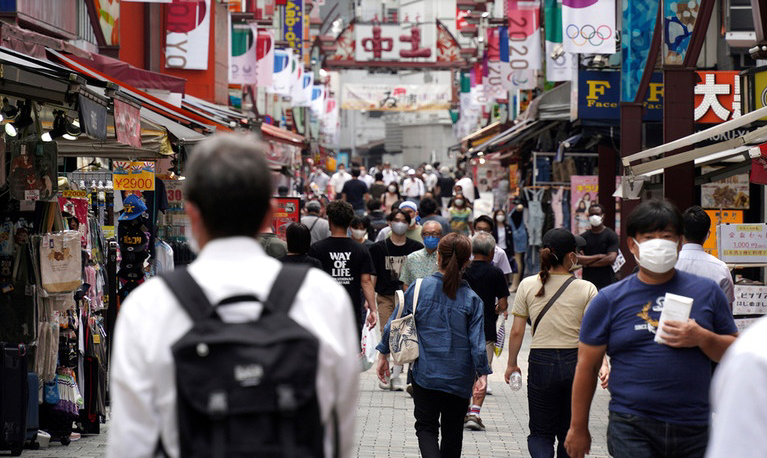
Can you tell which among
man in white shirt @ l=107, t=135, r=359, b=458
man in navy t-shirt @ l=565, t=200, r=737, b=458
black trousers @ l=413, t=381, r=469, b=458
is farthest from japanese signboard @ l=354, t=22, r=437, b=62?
man in white shirt @ l=107, t=135, r=359, b=458

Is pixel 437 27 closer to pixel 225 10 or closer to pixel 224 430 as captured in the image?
pixel 225 10

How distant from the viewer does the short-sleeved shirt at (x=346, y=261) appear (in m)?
10.6

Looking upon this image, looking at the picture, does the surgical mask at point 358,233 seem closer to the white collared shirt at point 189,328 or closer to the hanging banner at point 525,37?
the white collared shirt at point 189,328

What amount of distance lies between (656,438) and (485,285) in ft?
17.2

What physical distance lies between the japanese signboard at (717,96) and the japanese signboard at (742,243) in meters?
4.08

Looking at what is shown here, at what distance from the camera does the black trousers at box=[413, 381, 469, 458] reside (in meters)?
7.33

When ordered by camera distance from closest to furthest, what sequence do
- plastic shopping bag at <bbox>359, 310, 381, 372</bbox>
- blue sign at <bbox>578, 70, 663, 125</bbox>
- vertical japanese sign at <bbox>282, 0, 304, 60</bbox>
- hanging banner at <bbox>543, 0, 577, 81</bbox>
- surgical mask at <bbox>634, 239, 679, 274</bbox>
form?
1. surgical mask at <bbox>634, 239, 679, 274</bbox>
2. plastic shopping bag at <bbox>359, 310, 381, 372</bbox>
3. blue sign at <bbox>578, 70, 663, 125</bbox>
4. hanging banner at <bbox>543, 0, 577, 81</bbox>
5. vertical japanese sign at <bbox>282, 0, 304, 60</bbox>

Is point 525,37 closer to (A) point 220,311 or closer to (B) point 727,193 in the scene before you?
(B) point 727,193

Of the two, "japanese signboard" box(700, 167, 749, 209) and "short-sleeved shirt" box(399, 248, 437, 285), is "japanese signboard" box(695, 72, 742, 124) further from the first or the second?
"short-sleeved shirt" box(399, 248, 437, 285)

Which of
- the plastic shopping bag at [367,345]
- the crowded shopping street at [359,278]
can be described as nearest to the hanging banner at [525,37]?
the crowded shopping street at [359,278]

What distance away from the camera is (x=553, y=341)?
7.23 m

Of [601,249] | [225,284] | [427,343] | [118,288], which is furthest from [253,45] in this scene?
[225,284]

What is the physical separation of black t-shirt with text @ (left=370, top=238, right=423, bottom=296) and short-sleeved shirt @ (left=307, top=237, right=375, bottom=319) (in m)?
1.34

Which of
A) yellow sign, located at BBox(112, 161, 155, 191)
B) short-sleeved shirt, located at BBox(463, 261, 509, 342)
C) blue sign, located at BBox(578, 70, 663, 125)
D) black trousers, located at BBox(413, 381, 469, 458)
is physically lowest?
black trousers, located at BBox(413, 381, 469, 458)
